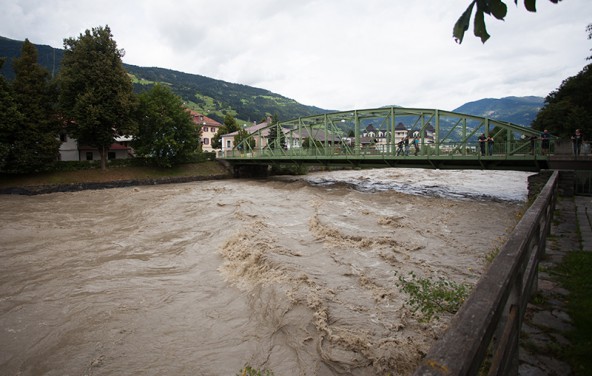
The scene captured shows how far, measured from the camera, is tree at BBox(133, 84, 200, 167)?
39.9 meters

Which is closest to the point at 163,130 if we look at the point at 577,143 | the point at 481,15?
the point at 577,143

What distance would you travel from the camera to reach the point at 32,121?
32812mm

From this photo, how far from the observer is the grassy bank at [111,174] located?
3155 centimetres

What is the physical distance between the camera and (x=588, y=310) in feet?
12.9

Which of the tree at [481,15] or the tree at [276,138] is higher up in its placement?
the tree at [276,138]

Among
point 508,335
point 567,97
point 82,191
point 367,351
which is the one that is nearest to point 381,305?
point 367,351

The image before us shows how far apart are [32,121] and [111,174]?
8.75 meters

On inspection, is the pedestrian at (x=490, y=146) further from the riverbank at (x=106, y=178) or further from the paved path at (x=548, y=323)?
the riverbank at (x=106, y=178)

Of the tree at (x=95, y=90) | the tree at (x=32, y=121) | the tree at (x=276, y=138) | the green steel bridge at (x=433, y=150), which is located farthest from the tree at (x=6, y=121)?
the tree at (x=276, y=138)

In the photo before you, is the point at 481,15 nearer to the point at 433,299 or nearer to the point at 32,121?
the point at 433,299

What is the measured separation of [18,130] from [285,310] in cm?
3733

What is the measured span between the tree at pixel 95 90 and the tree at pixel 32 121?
5.86ft

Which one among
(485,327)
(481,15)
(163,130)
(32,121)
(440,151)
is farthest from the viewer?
(163,130)

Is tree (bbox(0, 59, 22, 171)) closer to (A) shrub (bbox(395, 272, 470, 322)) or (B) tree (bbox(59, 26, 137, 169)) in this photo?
(B) tree (bbox(59, 26, 137, 169))
